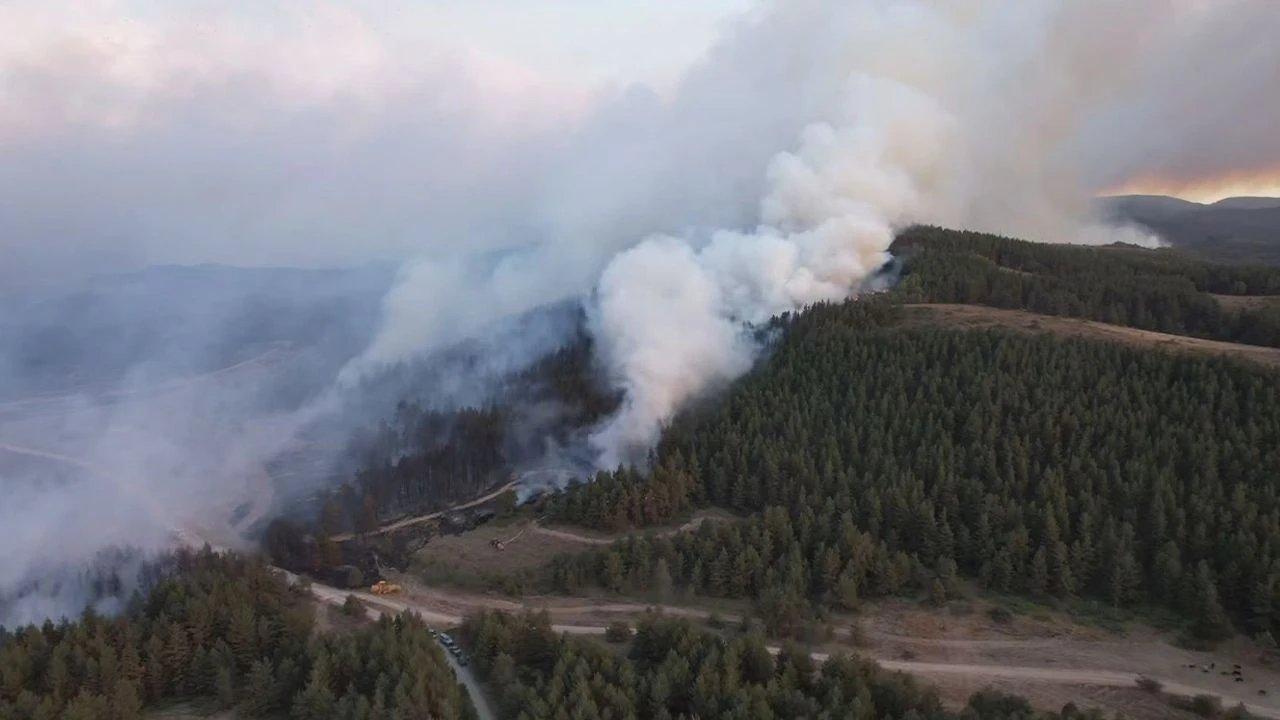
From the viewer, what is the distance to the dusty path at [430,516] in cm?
8506

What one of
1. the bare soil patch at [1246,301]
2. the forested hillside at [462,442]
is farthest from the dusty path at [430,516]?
the bare soil patch at [1246,301]

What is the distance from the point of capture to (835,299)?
377 feet

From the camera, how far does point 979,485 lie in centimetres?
6412

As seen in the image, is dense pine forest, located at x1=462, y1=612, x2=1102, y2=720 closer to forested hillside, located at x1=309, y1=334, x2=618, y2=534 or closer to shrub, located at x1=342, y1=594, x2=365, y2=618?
shrub, located at x1=342, y1=594, x2=365, y2=618

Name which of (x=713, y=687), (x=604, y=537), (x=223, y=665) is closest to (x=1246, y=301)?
(x=604, y=537)

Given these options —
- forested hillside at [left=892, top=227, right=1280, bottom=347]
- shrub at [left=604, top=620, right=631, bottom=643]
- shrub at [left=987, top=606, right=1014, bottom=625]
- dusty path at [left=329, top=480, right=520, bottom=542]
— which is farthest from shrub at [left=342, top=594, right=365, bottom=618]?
forested hillside at [left=892, top=227, right=1280, bottom=347]

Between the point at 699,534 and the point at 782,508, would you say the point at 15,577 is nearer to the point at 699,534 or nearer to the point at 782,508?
the point at 699,534

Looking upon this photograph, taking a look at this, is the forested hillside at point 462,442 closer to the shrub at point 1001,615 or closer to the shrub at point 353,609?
the shrub at point 353,609

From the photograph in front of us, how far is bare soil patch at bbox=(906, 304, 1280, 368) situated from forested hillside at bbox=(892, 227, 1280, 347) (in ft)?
14.5

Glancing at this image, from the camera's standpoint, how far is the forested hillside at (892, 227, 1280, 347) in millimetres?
110938

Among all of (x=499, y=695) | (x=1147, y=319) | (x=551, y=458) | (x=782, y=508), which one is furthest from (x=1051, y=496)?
(x=1147, y=319)

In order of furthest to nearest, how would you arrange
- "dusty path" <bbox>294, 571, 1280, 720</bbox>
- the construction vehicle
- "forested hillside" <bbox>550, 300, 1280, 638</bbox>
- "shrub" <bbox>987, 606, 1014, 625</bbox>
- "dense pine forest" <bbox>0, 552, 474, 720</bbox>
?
the construction vehicle < "forested hillside" <bbox>550, 300, 1280, 638</bbox> < "shrub" <bbox>987, 606, 1014, 625</bbox> < "dusty path" <bbox>294, 571, 1280, 720</bbox> < "dense pine forest" <bbox>0, 552, 474, 720</bbox>

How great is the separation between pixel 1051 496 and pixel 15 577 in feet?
302

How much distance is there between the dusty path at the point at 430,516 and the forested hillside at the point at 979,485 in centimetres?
1509
